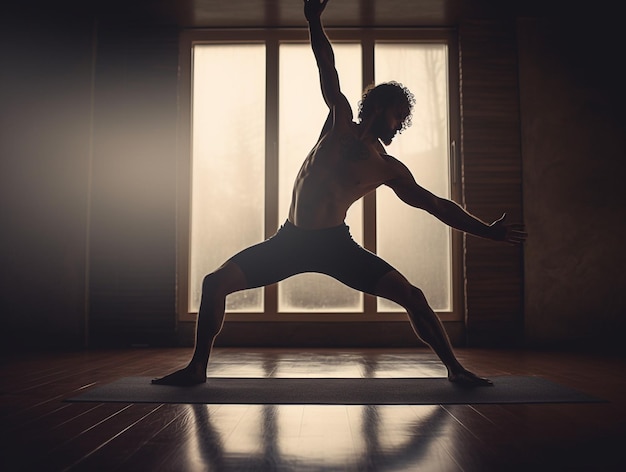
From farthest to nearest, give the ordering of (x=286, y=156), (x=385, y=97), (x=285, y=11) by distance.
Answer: (x=286, y=156)
(x=285, y=11)
(x=385, y=97)


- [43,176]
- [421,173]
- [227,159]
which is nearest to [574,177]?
[421,173]

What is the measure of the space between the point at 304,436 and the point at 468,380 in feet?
3.77

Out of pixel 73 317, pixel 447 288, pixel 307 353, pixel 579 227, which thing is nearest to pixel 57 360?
pixel 73 317

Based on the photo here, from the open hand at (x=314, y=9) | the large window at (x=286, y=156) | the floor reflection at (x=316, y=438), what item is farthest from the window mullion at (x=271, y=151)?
the floor reflection at (x=316, y=438)

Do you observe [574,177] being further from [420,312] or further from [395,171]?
[420,312]

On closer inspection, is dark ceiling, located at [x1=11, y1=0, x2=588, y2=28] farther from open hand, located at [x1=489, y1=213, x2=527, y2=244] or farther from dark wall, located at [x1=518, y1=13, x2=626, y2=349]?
open hand, located at [x1=489, y1=213, x2=527, y2=244]

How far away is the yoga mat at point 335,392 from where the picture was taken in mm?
2268

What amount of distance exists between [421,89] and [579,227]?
1759 mm

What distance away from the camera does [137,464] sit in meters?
1.43

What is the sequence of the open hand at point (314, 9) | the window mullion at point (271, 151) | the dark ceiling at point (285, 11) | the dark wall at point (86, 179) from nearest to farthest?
the open hand at point (314, 9) < the dark ceiling at point (285, 11) < the dark wall at point (86, 179) < the window mullion at point (271, 151)

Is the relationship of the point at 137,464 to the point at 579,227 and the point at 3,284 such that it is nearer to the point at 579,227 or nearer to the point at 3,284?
the point at 3,284

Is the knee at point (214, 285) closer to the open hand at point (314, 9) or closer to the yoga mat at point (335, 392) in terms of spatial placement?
the yoga mat at point (335, 392)

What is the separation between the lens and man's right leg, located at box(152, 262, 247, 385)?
8.46 ft

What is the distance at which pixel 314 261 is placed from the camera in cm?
259
